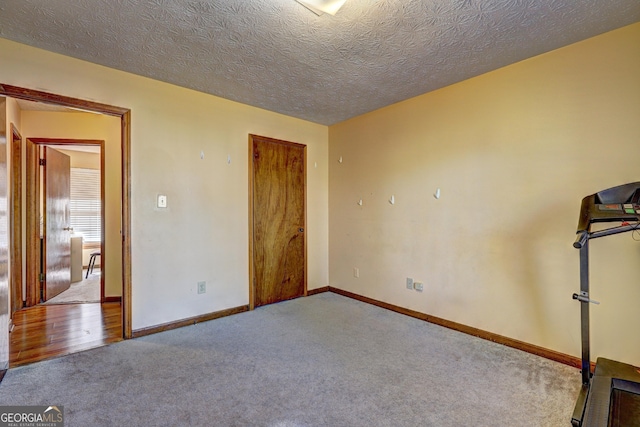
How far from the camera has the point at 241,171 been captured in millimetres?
3617

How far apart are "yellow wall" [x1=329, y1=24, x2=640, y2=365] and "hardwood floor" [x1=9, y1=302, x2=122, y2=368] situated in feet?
9.75

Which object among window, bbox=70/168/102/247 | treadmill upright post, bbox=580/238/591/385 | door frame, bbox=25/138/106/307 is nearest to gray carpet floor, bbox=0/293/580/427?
treadmill upright post, bbox=580/238/591/385

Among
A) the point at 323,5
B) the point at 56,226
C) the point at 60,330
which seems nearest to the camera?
the point at 323,5

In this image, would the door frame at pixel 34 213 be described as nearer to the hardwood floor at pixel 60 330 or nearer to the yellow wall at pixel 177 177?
the hardwood floor at pixel 60 330

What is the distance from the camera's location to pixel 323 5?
1.80m

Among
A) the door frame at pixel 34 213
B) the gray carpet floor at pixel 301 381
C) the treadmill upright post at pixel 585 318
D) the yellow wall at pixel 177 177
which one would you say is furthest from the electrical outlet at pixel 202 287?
the treadmill upright post at pixel 585 318

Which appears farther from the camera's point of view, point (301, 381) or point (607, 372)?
point (301, 381)

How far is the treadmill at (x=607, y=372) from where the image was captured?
1.58 m

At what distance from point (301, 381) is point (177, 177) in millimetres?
2266

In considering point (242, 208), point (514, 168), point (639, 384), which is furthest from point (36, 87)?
point (639, 384)

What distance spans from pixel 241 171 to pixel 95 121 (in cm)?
216

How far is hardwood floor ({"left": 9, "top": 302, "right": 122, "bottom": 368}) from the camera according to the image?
2568 millimetres

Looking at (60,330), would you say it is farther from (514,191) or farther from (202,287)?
(514,191)

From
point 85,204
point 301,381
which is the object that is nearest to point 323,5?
point 301,381
